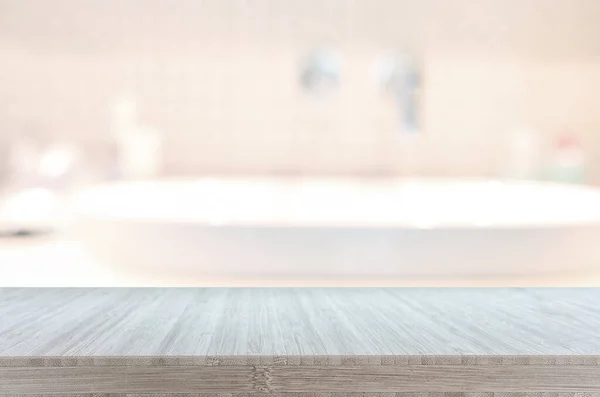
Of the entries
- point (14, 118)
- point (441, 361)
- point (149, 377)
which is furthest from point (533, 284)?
point (14, 118)

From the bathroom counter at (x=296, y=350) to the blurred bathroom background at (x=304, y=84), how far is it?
1087 millimetres

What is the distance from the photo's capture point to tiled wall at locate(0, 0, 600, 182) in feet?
5.39

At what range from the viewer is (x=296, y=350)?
1.58 ft

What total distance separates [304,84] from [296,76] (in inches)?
1.1

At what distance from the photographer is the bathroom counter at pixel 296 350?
0.47m

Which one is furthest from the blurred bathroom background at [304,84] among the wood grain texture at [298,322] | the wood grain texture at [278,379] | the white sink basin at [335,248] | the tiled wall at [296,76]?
the wood grain texture at [278,379]

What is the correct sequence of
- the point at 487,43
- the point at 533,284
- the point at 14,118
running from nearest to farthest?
1. the point at 533,284
2. the point at 14,118
3. the point at 487,43

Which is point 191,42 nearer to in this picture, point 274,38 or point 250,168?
point 274,38

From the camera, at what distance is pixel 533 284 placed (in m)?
0.83

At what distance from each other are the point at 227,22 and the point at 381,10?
359mm

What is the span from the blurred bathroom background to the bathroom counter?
109 centimetres

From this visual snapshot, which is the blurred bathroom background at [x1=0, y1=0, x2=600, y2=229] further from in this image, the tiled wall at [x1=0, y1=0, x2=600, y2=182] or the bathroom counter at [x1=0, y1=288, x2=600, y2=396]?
the bathroom counter at [x1=0, y1=288, x2=600, y2=396]

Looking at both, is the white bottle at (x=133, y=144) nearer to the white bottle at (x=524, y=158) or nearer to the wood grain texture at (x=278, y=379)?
the white bottle at (x=524, y=158)

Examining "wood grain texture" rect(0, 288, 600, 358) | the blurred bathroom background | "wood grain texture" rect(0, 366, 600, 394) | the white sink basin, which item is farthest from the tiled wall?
"wood grain texture" rect(0, 366, 600, 394)
